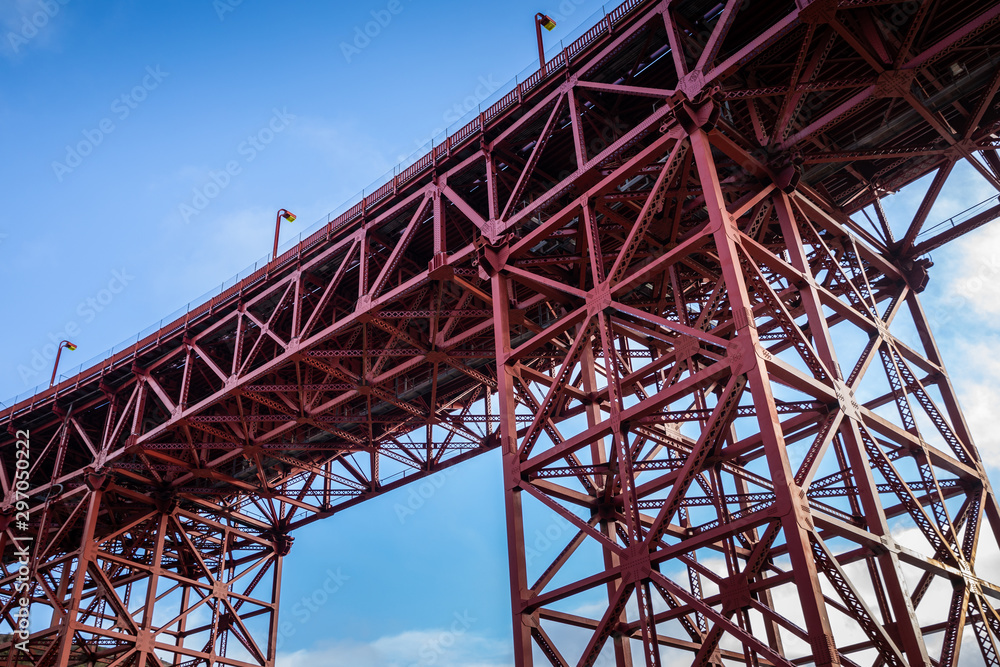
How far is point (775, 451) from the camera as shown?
1367cm

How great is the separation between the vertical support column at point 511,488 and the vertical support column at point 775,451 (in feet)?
18.4

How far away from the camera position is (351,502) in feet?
117

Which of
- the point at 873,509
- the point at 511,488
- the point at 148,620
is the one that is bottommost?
the point at 873,509

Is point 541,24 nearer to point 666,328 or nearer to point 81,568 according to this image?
point 666,328

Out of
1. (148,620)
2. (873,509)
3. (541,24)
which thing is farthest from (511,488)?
(148,620)

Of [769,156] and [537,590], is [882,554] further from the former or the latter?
[769,156]

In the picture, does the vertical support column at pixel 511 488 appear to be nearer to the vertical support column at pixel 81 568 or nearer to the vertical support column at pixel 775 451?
the vertical support column at pixel 775 451

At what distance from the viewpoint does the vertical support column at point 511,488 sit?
16594mm

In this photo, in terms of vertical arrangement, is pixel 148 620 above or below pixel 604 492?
above

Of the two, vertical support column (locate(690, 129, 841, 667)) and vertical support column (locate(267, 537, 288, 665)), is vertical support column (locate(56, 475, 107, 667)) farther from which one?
vertical support column (locate(690, 129, 841, 667))

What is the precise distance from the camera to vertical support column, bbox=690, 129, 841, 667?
12383mm

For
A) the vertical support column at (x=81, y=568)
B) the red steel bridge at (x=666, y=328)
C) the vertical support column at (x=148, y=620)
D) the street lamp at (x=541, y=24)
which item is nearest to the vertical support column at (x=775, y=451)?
the red steel bridge at (x=666, y=328)

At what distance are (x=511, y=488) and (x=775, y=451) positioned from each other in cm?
622

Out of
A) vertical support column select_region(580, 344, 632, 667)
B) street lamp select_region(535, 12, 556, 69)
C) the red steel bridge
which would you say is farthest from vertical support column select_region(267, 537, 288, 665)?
street lamp select_region(535, 12, 556, 69)
